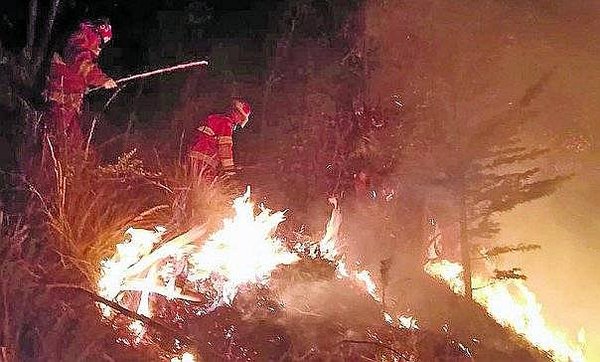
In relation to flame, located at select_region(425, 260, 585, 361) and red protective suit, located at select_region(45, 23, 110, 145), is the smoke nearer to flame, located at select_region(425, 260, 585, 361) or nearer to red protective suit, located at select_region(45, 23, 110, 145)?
flame, located at select_region(425, 260, 585, 361)

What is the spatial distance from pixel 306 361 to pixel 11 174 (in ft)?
7.78

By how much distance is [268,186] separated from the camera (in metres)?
7.74

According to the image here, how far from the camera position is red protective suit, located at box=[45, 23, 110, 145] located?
5992 mm

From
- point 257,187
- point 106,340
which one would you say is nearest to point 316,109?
point 257,187

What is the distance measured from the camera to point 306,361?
5.14m

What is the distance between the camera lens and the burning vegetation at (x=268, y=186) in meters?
5.18

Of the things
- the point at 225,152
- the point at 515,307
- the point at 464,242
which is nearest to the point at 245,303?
the point at 225,152

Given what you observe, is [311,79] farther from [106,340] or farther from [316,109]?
[106,340]

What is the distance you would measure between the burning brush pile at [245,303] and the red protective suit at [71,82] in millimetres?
1102

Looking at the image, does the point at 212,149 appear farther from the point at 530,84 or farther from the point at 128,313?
the point at 530,84

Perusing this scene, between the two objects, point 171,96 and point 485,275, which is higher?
point 171,96

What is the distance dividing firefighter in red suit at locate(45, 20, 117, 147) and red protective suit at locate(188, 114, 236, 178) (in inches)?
40.5

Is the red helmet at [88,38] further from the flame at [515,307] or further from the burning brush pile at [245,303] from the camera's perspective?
the flame at [515,307]

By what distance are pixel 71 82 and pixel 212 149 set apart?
1.35 m
